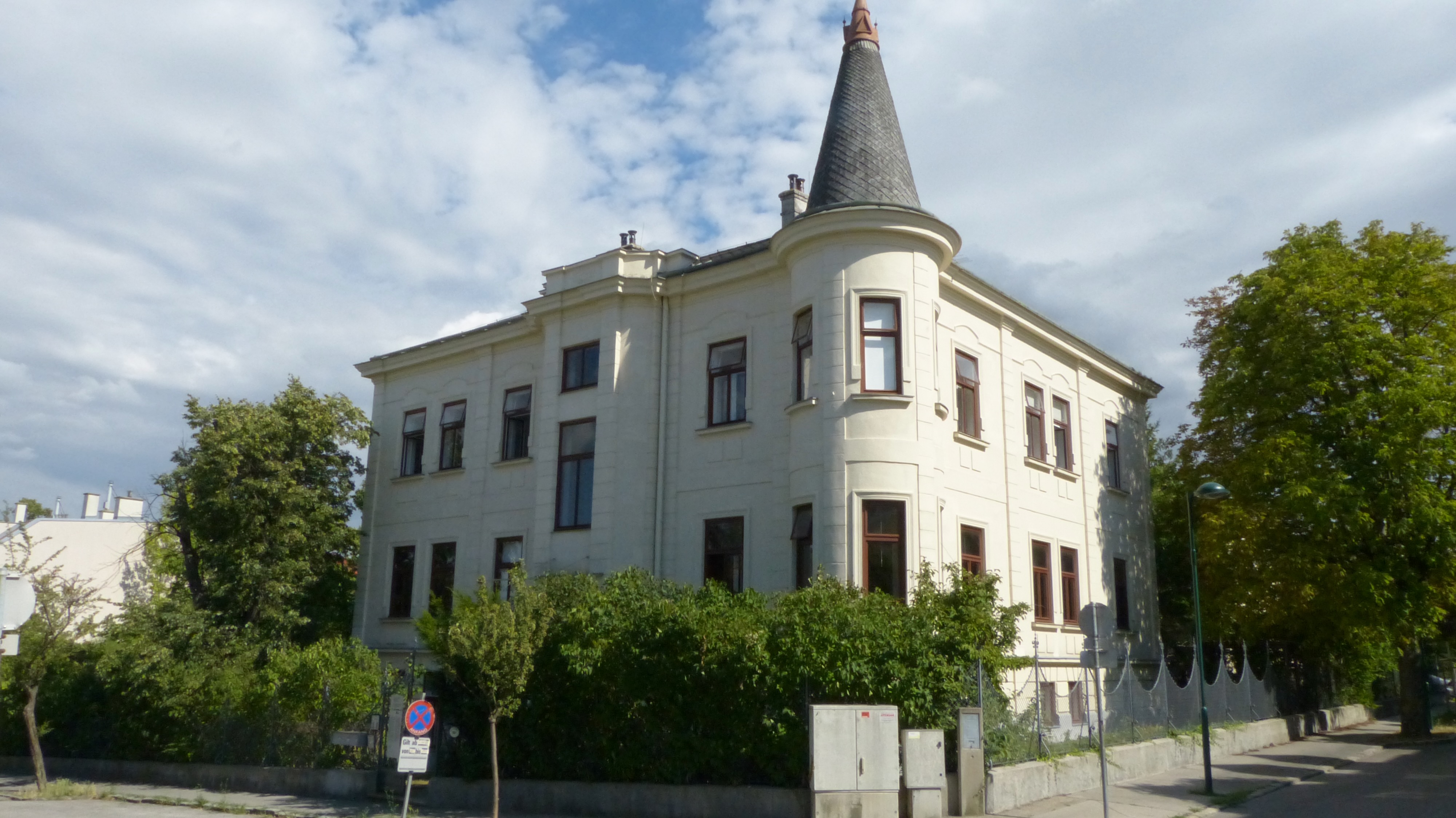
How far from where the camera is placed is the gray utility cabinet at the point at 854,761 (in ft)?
44.4

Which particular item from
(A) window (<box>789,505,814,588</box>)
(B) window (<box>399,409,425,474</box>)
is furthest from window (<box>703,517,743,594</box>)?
(B) window (<box>399,409,425,474</box>)

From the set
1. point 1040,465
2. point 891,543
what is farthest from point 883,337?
point 1040,465

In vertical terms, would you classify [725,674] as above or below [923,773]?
above

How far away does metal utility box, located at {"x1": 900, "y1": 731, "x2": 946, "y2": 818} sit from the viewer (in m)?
13.8

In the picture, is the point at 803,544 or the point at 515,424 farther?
the point at 515,424

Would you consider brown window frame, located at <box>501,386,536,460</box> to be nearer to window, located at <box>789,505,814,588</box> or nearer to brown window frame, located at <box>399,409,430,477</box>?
brown window frame, located at <box>399,409,430,477</box>

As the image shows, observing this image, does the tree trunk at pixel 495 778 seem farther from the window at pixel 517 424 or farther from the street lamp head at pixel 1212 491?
the street lamp head at pixel 1212 491

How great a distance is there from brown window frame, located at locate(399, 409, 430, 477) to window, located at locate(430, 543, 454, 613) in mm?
2326

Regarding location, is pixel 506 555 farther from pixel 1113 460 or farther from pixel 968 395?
pixel 1113 460

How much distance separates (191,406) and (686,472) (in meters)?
13.4

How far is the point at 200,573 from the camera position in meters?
26.2

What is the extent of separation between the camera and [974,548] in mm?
21203

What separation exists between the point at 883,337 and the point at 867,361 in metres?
0.55

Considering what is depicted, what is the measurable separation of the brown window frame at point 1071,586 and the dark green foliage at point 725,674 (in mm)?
8112
